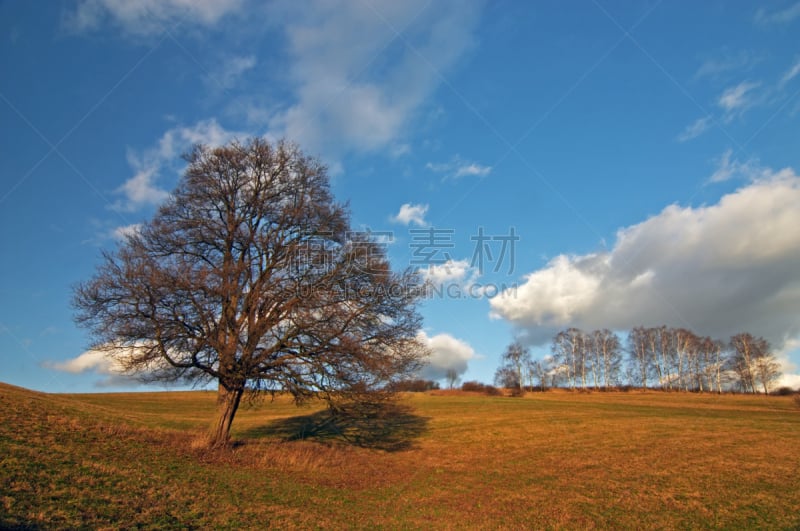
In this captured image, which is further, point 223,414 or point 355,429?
point 355,429

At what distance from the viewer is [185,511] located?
9.12 m

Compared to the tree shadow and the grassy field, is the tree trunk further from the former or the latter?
the tree shadow

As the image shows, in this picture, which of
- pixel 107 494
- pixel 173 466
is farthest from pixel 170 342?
pixel 107 494

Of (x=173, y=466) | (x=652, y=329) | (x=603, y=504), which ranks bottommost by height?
(x=603, y=504)

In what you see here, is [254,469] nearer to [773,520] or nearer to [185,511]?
[185,511]

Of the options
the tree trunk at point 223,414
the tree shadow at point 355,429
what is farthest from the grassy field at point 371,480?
the tree trunk at point 223,414

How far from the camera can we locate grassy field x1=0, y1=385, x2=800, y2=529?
895 cm

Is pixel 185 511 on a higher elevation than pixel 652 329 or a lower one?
lower

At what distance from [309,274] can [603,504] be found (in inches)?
486

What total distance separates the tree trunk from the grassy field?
556 mm

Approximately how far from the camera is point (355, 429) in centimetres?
2508

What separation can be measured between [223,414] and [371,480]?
6157 millimetres

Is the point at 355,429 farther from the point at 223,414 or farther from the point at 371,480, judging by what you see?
the point at 223,414

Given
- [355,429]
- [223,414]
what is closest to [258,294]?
[223,414]
